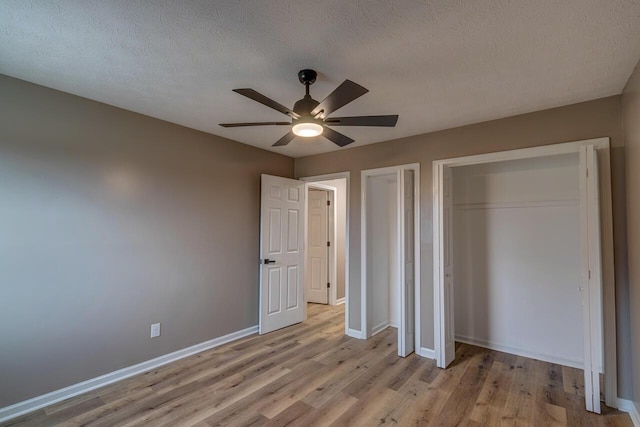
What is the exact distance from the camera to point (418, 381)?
A: 2.85 meters

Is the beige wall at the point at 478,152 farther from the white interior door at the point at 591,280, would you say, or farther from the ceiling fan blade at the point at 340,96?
the ceiling fan blade at the point at 340,96

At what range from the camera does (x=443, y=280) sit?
10.4ft

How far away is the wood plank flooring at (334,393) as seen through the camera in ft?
7.46

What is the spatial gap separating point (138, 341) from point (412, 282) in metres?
2.87

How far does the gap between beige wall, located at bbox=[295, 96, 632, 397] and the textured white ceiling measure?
176 millimetres

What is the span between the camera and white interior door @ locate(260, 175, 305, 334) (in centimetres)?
407

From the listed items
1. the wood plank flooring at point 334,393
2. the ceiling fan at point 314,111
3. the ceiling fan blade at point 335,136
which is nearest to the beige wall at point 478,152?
the wood plank flooring at point 334,393

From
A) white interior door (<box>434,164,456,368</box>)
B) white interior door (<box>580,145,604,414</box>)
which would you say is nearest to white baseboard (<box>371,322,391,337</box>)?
white interior door (<box>434,164,456,368</box>)

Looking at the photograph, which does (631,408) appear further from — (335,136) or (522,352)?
(335,136)

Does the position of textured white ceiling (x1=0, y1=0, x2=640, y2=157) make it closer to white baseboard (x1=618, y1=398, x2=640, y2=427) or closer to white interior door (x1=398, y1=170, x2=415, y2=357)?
white interior door (x1=398, y1=170, x2=415, y2=357)

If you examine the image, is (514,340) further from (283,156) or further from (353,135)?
(283,156)

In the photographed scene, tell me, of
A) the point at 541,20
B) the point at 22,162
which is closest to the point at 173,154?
the point at 22,162

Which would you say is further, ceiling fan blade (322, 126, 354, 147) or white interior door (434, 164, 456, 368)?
white interior door (434, 164, 456, 368)

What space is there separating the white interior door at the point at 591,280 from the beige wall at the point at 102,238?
340 cm
